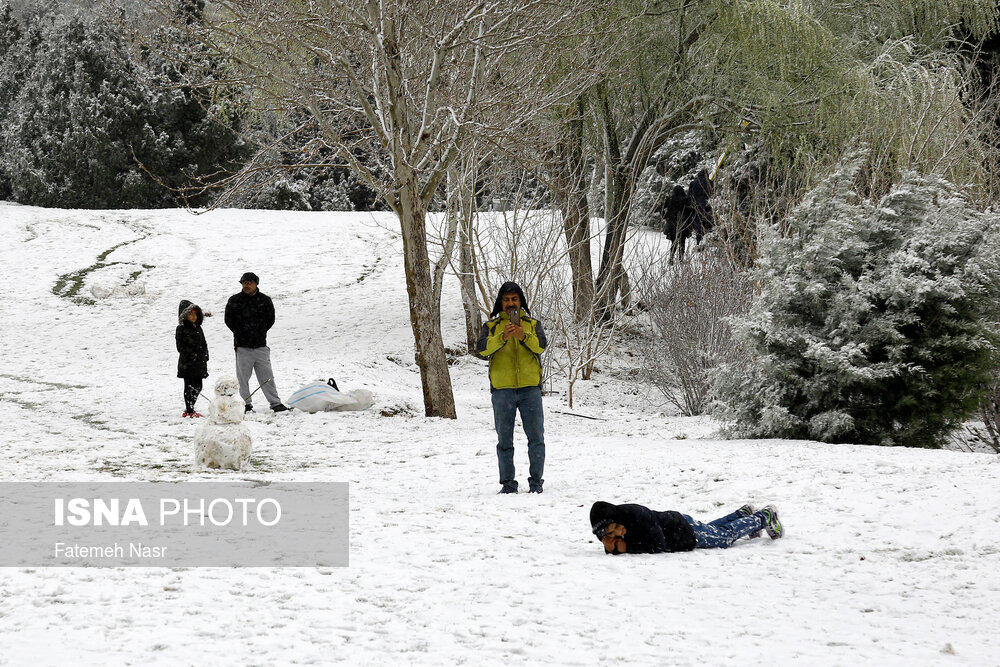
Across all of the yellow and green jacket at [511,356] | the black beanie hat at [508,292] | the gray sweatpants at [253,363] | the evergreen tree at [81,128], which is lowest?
the gray sweatpants at [253,363]

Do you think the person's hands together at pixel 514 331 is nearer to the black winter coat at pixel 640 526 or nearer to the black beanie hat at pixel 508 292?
the black beanie hat at pixel 508 292

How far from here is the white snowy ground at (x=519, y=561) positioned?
12.0 feet

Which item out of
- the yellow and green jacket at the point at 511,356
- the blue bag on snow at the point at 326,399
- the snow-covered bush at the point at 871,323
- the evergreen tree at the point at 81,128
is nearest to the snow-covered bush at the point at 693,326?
the snow-covered bush at the point at 871,323

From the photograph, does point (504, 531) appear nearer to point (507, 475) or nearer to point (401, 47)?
point (507, 475)

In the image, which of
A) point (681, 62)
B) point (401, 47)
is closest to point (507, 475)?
point (401, 47)

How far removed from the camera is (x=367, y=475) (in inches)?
312

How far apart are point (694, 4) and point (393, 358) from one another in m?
8.39

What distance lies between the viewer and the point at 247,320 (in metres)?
11.4

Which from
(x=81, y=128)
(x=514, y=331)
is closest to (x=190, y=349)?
(x=514, y=331)

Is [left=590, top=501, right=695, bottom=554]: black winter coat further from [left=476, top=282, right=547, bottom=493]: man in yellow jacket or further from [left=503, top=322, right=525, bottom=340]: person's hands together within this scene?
[left=503, top=322, right=525, bottom=340]: person's hands together

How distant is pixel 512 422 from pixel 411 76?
5.78 m

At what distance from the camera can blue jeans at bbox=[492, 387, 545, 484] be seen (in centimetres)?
693

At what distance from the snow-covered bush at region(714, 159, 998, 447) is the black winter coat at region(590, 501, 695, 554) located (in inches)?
163

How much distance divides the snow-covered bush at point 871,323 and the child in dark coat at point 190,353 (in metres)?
6.31
